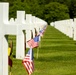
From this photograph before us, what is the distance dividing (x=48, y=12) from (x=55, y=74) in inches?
4846

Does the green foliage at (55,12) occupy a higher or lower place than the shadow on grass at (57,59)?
higher

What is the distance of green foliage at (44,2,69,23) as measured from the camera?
132 metres

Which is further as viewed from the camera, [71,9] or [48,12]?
[71,9]

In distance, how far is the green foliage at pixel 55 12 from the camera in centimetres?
13225

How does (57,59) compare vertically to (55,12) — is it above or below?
below

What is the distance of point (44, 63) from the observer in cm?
1708

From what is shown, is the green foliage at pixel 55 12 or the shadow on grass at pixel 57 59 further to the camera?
the green foliage at pixel 55 12

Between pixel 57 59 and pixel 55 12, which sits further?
pixel 55 12

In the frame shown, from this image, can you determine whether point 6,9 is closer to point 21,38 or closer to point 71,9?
point 21,38

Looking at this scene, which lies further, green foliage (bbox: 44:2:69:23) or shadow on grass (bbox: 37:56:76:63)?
green foliage (bbox: 44:2:69:23)

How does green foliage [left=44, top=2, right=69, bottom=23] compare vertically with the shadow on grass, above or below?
above

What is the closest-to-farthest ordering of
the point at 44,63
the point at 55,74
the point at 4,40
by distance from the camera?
the point at 4,40, the point at 55,74, the point at 44,63

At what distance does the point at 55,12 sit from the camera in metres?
135

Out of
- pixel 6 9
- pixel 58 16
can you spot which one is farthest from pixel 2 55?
pixel 58 16
